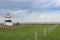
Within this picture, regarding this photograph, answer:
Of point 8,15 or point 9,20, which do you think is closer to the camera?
point 8,15

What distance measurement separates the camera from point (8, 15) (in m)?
57.6

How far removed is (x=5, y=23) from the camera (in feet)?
193

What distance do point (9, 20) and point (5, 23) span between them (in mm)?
2923

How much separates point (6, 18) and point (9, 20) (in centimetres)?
131

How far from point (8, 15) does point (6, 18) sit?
4033 mm

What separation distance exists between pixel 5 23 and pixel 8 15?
332cm

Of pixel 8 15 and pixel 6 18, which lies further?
pixel 6 18

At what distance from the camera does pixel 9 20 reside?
6147 centimetres

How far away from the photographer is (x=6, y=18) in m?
61.3
